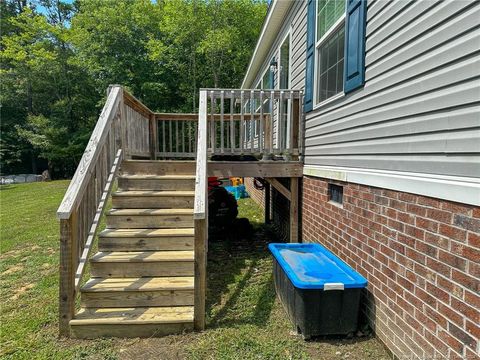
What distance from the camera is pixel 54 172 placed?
21.8m

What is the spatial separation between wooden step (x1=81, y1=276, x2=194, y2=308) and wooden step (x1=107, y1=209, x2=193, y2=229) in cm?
88

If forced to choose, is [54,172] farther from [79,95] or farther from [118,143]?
[118,143]

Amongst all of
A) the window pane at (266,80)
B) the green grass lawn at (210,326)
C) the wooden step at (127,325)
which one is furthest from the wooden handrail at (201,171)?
the window pane at (266,80)

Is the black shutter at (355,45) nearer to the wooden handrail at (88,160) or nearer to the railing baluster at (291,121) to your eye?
the railing baluster at (291,121)

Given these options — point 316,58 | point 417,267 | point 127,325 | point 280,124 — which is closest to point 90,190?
point 127,325

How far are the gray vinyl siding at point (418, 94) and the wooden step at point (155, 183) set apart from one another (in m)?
2.24

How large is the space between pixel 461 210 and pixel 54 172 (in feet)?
79.3

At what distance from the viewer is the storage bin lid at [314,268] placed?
106 inches

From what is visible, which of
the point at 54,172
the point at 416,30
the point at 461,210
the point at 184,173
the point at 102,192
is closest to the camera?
the point at 461,210

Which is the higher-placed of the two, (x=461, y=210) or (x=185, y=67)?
(x=185, y=67)

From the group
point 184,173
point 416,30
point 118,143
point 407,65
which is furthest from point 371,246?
point 118,143

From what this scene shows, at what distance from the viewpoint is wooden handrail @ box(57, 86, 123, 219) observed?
9.28ft

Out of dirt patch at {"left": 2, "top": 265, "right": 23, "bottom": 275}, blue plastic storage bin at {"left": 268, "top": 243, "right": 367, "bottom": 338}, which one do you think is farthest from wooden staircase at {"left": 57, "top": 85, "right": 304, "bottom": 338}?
dirt patch at {"left": 2, "top": 265, "right": 23, "bottom": 275}

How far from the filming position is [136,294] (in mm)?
3195
